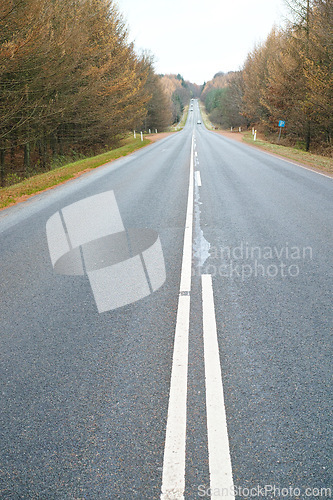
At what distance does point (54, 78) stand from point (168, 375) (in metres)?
14.9

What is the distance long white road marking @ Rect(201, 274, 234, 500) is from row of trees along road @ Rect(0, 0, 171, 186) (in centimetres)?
1078

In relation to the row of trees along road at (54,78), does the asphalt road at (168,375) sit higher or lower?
lower

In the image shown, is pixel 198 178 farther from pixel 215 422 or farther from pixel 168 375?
pixel 215 422

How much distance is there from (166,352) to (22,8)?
42.3 feet
